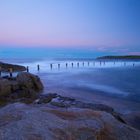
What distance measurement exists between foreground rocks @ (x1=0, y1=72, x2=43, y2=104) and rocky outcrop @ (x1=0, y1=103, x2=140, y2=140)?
1080cm

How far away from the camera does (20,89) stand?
17891mm

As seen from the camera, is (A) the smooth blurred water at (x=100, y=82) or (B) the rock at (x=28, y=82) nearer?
(B) the rock at (x=28, y=82)

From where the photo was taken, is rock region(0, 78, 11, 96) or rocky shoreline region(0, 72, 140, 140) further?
rock region(0, 78, 11, 96)

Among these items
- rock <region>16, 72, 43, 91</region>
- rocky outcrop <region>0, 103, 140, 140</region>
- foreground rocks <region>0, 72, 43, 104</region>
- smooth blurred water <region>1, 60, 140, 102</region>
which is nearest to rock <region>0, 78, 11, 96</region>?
foreground rocks <region>0, 72, 43, 104</region>

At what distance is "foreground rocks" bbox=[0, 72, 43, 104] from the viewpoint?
14972mm

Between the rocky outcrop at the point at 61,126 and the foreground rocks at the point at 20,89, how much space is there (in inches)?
425

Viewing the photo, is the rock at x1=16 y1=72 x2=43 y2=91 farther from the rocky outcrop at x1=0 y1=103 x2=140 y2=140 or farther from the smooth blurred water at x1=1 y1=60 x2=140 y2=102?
the rocky outcrop at x1=0 y1=103 x2=140 y2=140

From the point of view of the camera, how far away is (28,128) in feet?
9.64

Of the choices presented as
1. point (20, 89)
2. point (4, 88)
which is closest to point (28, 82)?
point (20, 89)

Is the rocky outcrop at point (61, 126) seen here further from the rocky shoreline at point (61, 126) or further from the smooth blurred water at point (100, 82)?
the smooth blurred water at point (100, 82)

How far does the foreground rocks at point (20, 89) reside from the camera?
14972mm

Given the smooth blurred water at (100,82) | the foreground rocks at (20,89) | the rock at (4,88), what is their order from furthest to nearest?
the smooth blurred water at (100,82) → the rock at (4,88) → the foreground rocks at (20,89)

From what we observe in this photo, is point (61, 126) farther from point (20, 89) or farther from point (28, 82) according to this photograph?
point (28, 82)

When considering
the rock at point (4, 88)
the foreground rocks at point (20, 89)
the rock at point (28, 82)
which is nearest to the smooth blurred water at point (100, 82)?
the rock at point (28, 82)
